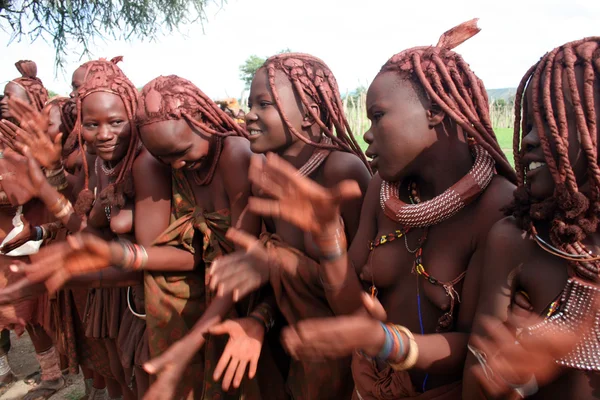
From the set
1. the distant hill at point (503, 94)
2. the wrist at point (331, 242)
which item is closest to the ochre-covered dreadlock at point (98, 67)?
the wrist at point (331, 242)

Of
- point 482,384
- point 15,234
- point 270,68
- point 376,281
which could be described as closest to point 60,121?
point 15,234

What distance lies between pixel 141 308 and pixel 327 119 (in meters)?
1.63

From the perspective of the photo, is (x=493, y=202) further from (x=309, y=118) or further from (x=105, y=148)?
(x=105, y=148)

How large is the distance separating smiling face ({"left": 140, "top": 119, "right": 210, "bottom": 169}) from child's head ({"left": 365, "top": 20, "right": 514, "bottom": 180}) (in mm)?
993

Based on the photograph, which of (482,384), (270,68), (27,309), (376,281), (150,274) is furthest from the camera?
(27,309)

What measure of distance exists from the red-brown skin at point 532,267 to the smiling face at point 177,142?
Answer: 148 cm

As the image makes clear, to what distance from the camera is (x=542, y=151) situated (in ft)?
Answer: 4.13

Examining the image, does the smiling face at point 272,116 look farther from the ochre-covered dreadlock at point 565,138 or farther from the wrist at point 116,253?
the ochre-covered dreadlock at point 565,138

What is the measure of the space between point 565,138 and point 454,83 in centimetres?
52

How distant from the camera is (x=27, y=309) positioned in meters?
3.94

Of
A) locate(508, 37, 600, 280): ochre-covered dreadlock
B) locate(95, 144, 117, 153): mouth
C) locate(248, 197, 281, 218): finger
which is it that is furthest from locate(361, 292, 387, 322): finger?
locate(95, 144, 117, 153): mouth

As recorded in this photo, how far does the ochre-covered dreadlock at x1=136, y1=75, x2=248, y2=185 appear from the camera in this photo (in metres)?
2.23

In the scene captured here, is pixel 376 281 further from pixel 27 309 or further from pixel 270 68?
pixel 27 309

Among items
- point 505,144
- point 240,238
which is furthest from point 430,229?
point 505,144
